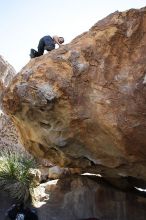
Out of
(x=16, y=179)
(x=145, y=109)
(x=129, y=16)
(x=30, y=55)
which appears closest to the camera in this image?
(x=145, y=109)

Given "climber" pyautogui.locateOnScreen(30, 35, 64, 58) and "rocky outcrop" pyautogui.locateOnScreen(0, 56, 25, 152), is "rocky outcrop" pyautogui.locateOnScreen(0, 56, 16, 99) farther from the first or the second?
"climber" pyautogui.locateOnScreen(30, 35, 64, 58)

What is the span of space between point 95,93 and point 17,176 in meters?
5.56

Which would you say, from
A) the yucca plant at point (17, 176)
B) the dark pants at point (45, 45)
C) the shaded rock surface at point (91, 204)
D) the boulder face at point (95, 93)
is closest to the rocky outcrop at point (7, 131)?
the yucca plant at point (17, 176)

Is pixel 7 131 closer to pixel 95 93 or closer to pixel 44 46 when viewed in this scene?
pixel 44 46

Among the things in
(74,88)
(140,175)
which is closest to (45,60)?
(74,88)

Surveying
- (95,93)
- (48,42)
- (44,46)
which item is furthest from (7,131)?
(95,93)

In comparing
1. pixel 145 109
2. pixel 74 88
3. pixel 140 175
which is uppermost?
pixel 74 88

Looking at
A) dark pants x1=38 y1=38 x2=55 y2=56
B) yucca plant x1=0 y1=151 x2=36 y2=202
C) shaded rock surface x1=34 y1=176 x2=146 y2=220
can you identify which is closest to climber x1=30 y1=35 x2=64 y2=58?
dark pants x1=38 y1=38 x2=55 y2=56

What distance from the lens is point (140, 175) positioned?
9766 millimetres

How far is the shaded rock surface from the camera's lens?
11.0 meters

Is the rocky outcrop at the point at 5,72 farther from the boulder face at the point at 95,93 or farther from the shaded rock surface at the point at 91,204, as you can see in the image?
the boulder face at the point at 95,93

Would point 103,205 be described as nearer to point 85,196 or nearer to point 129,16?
point 85,196

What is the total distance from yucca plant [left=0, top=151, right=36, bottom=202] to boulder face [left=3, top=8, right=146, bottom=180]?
3.60m

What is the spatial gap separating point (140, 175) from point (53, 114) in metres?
2.82
